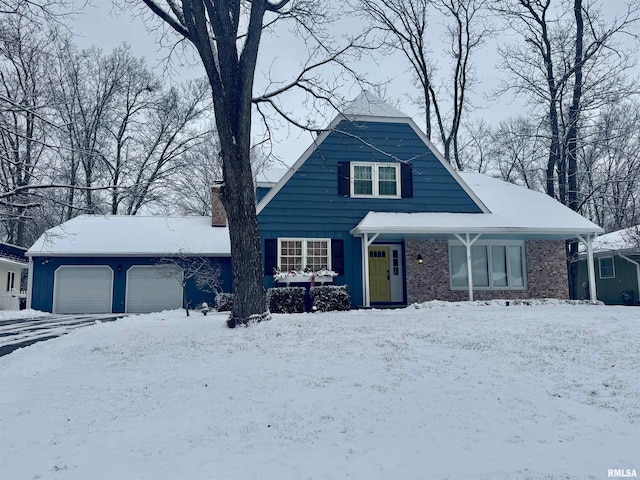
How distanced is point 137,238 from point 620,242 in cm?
2024

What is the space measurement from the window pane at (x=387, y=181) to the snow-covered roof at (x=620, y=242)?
8.32 metres

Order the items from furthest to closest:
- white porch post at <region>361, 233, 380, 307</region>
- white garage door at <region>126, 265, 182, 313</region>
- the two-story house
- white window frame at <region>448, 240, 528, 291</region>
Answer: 1. white garage door at <region>126, 265, 182, 313</region>
2. white window frame at <region>448, 240, 528, 291</region>
3. the two-story house
4. white porch post at <region>361, 233, 380, 307</region>

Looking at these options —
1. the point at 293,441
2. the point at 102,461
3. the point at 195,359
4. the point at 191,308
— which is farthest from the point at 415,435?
the point at 191,308

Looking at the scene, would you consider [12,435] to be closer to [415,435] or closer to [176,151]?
[415,435]

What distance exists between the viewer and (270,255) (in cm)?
1440

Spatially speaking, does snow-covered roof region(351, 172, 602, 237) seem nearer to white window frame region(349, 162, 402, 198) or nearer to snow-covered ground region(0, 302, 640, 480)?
white window frame region(349, 162, 402, 198)

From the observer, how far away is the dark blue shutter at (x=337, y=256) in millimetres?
14562

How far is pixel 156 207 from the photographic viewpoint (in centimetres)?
3044

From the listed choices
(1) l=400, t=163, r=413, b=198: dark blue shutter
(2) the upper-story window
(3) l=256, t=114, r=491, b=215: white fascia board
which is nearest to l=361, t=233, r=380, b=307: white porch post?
(1) l=400, t=163, r=413, b=198: dark blue shutter

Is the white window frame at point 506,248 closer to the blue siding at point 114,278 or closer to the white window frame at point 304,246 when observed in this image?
the white window frame at point 304,246

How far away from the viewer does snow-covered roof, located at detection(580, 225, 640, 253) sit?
1692 cm

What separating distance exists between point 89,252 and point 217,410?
15.6m

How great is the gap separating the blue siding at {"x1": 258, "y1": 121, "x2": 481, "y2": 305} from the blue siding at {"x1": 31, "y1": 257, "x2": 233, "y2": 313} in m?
5.38

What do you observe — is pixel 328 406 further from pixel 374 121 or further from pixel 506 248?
pixel 506 248
